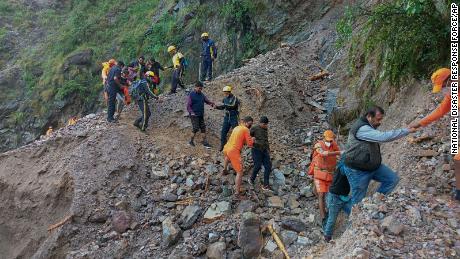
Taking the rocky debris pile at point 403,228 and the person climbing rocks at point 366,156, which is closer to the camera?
the rocky debris pile at point 403,228

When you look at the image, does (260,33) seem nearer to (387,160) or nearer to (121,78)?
(121,78)

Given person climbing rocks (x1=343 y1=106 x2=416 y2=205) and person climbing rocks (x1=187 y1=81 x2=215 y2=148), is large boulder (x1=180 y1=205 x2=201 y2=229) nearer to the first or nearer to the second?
person climbing rocks (x1=187 y1=81 x2=215 y2=148)

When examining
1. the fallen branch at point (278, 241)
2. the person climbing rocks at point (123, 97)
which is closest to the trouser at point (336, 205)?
the fallen branch at point (278, 241)

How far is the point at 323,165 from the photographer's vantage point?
22.9 ft

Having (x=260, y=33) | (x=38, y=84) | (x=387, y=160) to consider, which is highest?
(x=260, y=33)

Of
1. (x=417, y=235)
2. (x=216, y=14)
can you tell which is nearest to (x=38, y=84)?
(x=216, y=14)

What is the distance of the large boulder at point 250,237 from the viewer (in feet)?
23.2

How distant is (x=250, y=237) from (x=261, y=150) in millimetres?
1616

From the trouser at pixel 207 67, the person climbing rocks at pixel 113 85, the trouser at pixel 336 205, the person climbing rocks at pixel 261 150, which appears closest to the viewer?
the trouser at pixel 336 205

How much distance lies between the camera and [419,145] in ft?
21.0

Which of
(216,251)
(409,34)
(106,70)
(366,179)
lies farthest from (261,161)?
(106,70)

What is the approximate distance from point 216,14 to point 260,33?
236 cm

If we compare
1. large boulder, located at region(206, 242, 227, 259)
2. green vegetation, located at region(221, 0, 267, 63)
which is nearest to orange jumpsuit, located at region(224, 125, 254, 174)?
large boulder, located at region(206, 242, 227, 259)

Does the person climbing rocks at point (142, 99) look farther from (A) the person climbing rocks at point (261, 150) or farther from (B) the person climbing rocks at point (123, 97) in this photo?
(A) the person climbing rocks at point (261, 150)
